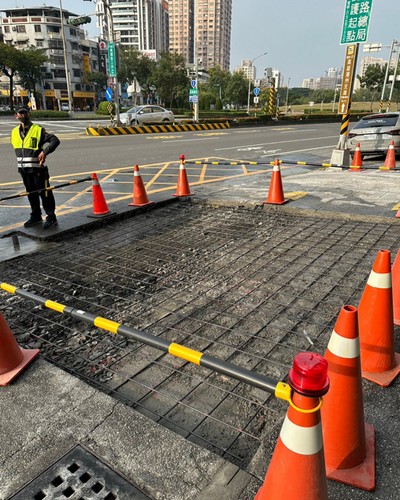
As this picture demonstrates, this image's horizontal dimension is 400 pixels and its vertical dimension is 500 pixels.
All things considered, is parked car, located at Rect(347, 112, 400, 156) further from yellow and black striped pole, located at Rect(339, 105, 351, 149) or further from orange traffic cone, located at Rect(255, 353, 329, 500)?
orange traffic cone, located at Rect(255, 353, 329, 500)

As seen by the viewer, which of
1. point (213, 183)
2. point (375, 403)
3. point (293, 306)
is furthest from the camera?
point (213, 183)

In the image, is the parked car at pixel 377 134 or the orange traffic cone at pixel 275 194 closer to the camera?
the orange traffic cone at pixel 275 194

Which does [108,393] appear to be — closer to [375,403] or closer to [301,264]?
[375,403]

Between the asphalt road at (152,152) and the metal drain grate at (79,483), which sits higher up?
the asphalt road at (152,152)

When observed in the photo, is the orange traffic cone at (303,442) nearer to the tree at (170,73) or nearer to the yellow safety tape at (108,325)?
the yellow safety tape at (108,325)

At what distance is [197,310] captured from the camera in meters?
3.72

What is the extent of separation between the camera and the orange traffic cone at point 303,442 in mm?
1451

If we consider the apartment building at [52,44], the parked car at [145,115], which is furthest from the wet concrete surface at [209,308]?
the apartment building at [52,44]

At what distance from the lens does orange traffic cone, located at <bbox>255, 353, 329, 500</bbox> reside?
1.45 m

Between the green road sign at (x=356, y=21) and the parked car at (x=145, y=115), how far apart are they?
63.1 ft

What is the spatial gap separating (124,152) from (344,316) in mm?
14675

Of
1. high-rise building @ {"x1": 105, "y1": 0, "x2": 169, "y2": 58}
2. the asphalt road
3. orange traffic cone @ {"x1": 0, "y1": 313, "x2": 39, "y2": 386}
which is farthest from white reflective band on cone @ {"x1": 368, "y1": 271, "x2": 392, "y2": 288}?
high-rise building @ {"x1": 105, "y1": 0, "x2": 169, "y2": 58}

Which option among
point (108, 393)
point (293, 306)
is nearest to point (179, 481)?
point (108, 393)

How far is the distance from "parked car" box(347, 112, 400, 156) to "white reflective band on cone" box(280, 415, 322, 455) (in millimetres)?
12312
